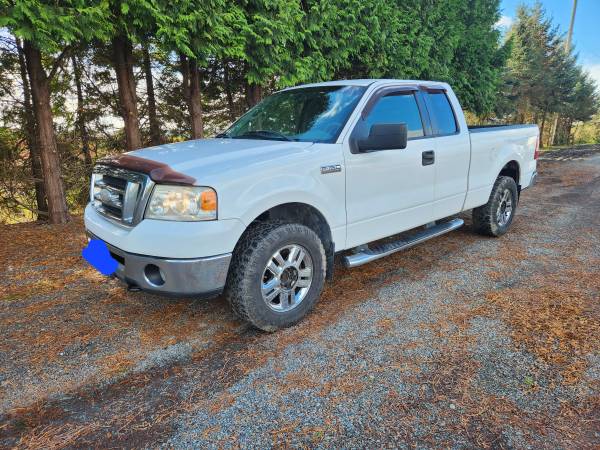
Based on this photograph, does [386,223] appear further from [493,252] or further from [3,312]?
[3,312]

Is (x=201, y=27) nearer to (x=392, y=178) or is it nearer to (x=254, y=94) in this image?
(x=254, y=94)

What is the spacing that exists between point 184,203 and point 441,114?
3.14m

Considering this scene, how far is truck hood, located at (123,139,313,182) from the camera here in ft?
8.77

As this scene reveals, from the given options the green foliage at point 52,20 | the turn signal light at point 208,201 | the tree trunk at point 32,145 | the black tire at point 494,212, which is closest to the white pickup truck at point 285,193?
the turn signal light at point 208,201

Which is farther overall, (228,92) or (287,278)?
(228,92)

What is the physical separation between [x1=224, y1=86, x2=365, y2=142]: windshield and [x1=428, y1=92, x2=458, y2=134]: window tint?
1.09 m

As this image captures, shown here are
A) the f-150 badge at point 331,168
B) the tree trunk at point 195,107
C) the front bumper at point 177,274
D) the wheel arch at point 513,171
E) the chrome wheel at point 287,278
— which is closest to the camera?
the front bumper at point 177,274

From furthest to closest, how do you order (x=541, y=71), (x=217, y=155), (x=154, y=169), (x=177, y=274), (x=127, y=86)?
1. (x=541, y=71)
2. (x=127, y=86)
3. (x=217, y=155)
4. (x=154, y=169)
5. (x=177, y=274)

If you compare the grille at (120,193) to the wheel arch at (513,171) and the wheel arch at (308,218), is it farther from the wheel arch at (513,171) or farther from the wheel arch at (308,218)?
the wheel arch at (513,171)

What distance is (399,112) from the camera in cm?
385

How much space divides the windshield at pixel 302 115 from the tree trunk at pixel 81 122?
210 inches

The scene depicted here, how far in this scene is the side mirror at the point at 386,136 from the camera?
122 inches

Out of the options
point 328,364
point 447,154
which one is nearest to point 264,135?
point 447,154

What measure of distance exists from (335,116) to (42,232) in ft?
16.1
